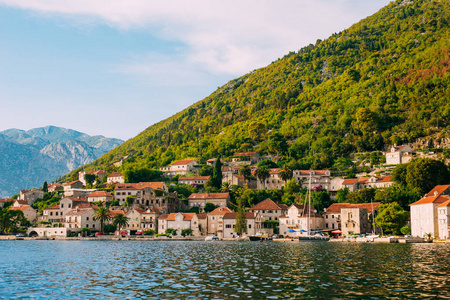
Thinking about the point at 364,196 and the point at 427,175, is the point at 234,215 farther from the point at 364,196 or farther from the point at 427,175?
the point at 427,175

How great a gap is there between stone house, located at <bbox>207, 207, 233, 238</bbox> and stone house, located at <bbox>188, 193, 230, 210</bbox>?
897 cm

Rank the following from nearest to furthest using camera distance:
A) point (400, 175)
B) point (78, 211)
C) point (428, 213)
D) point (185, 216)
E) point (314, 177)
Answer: point (428, 213)
point (400, 175)
point (185, 216)
point (78, 211)
point (314, 177)

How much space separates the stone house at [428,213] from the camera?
82.0m

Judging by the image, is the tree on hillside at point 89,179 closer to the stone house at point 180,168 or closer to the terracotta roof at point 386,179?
the stone house at point 180,168

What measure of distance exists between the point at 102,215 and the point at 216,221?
94.3 ft

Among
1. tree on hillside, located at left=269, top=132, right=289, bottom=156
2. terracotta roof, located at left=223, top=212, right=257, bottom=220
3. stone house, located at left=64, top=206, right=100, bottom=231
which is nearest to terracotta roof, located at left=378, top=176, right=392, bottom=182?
terracotta roof, located at left=223, top=212, right=257, bottom=220

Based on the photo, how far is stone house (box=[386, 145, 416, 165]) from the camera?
130 meters

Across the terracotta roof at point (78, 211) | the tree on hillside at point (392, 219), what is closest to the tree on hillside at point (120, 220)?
the terracotta roof at point (78, 211)

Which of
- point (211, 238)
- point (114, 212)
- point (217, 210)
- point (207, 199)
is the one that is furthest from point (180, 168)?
point (211, 238)

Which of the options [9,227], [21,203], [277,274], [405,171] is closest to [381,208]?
[405,171]

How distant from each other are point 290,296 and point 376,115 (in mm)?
142784

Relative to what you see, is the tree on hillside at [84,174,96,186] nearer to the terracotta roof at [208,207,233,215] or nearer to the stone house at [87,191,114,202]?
the stone house at [87,191,114,202]

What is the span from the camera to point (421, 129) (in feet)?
478

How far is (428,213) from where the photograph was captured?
8369cm
